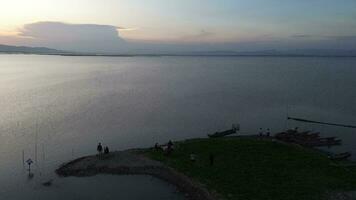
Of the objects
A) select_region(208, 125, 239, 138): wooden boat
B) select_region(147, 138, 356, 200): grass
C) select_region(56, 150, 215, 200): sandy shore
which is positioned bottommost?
select_region(56, 150, 215, 200): sandy shore

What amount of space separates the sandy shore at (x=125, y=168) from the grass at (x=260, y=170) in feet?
2.72

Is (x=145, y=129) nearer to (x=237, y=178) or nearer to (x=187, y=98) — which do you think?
(x=237, y=178)

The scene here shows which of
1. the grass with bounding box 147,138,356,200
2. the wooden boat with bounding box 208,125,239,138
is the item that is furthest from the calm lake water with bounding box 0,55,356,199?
the grass with bounding box 147,138,356,200

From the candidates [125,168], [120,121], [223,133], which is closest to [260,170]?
[125,168]

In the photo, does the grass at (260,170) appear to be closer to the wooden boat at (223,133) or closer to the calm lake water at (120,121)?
the calm lake water at (120,121)

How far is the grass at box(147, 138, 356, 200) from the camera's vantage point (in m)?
28.1

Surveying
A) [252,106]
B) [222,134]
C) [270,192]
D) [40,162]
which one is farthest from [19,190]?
[252,106]

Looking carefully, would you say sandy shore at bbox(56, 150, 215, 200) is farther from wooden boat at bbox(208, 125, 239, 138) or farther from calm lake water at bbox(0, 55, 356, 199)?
wooden boat at bbox(208, 125, 239, 138)

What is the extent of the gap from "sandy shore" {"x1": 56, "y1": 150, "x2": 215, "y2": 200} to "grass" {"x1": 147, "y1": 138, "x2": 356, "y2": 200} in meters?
0.83

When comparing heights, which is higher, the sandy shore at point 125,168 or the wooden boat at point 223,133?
the wooden boat at point 223,133

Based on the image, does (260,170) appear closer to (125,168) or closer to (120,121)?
(125,168)

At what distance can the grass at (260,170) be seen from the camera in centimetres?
2812

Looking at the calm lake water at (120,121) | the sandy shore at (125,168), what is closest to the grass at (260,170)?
the sandy shore at (125,168)

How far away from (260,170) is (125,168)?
11.8 meters
